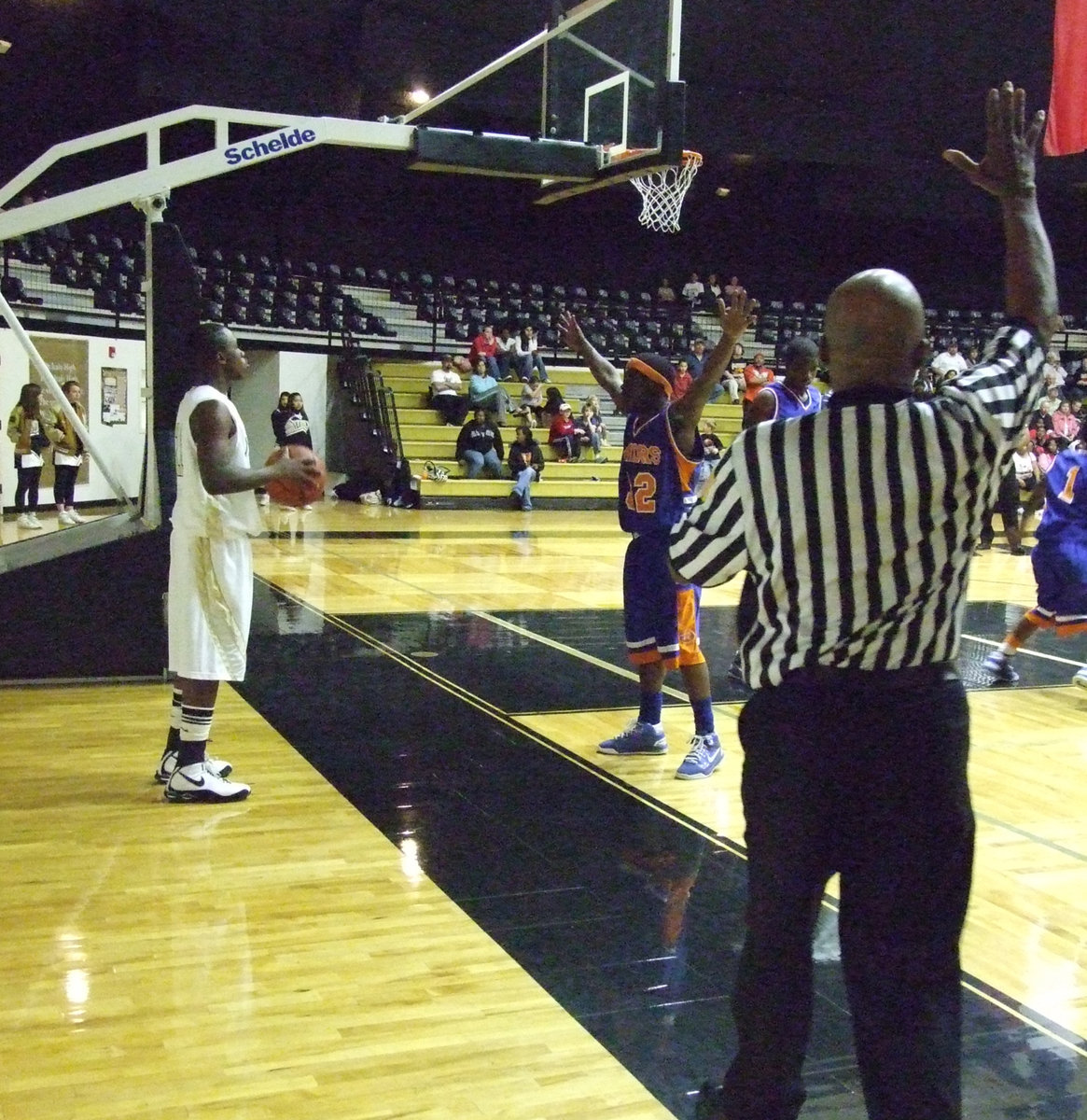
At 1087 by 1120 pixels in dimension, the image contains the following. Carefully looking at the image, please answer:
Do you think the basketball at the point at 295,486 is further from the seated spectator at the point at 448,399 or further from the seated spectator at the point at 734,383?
the seated spectator at the point at 734,383

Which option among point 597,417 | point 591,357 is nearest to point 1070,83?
point 591,357

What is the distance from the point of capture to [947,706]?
2.19 meters

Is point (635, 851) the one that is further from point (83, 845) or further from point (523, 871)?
point (83, 845)

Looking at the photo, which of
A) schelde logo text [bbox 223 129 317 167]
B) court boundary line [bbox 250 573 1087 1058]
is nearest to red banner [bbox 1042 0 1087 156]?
court boundary line [bbox 250 573 1087 1058]

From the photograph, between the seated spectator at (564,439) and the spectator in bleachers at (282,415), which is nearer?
the spectator in bleachers at (282,415)

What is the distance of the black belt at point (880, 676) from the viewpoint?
7.14ft

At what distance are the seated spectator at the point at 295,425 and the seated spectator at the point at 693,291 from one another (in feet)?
29.3

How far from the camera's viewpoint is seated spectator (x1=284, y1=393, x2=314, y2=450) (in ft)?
57.3

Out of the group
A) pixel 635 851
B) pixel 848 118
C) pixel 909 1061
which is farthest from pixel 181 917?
pixel 848 118

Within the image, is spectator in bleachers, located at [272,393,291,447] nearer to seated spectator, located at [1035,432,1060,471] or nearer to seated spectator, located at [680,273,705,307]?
seated spectator, located at [680,273,705,307]

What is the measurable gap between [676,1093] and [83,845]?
2418 mm

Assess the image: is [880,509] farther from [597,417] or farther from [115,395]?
[597,417]

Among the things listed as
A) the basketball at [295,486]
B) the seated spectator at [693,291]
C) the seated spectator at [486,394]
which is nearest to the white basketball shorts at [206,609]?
the basketball at [295,486]

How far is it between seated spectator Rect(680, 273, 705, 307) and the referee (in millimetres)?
22146
